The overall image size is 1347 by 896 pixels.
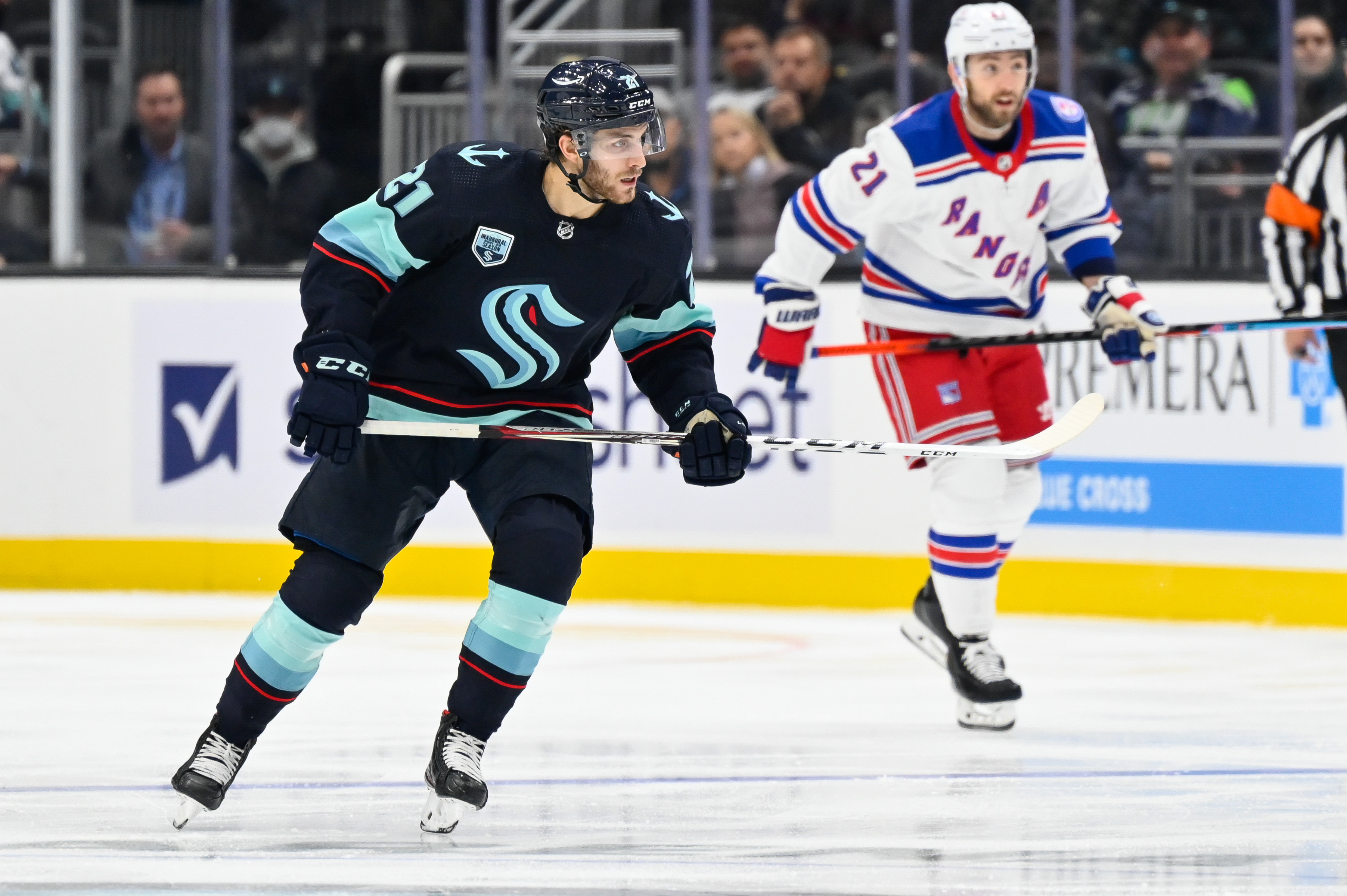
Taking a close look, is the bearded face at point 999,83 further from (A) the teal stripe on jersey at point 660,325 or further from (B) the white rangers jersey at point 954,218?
(A) the teal stripe on jersey at point 660,325

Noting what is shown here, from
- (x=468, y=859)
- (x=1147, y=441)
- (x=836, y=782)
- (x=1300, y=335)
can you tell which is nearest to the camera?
(x=468, y=859)

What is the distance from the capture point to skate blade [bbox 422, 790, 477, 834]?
2789 mm

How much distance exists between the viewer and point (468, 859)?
2645 mm

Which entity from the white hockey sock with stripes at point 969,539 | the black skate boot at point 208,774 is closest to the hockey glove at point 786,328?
the white hockey sock with stripes at point 969,539

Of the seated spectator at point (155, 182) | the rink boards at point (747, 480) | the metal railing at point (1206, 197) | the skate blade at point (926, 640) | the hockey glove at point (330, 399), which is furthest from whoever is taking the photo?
the seated spectator at point (155, 182)

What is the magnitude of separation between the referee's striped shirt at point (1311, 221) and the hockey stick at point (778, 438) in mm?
1146

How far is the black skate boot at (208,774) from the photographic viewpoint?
9.03 ft

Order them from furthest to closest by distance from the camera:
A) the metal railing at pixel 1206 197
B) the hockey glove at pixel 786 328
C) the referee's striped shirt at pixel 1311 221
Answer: the metal railing at pixel 1206 197
the referee's striped shirt at pixel 1311 221
the hockey glove at pixel 786 328

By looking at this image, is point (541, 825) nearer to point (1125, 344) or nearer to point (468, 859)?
point (468, 859)

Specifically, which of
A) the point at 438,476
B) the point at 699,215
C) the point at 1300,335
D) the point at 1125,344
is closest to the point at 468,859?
the point at 438,476

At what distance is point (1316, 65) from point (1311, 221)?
1408mm

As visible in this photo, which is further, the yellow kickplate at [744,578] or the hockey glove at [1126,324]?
the yellow kickplate at [744,578]

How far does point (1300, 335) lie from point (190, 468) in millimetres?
2978

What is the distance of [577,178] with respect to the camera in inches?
108
